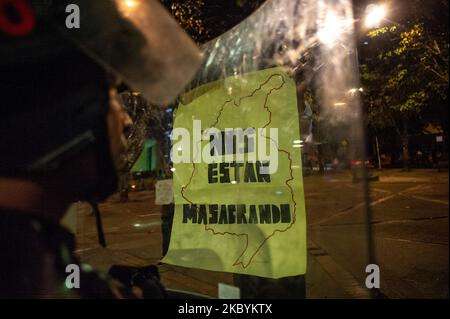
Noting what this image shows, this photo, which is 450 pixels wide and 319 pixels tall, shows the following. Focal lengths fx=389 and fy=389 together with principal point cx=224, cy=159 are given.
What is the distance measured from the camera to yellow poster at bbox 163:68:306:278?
243 cm

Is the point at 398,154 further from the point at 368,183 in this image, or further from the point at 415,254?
the point at 368,183

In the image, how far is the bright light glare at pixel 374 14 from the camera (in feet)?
6.95

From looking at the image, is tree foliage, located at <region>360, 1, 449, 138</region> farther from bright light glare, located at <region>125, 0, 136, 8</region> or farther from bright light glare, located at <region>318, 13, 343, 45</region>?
bright light glare, located at <region>125, 0, 136, 8</region>

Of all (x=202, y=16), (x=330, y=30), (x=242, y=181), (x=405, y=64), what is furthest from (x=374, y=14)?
(x=202, y=16)

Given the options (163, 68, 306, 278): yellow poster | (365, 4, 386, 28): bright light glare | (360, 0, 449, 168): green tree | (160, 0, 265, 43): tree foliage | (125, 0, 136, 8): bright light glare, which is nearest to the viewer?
(125, 0, 136, 8): bright light glare

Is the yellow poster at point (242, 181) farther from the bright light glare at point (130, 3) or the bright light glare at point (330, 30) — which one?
the bright light glare at point (130, 3)

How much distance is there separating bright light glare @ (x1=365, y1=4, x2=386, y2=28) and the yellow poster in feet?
1.87

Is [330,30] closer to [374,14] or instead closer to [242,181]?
[374,14]

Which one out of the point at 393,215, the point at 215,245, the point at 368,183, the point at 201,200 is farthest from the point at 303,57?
the point at 393,215

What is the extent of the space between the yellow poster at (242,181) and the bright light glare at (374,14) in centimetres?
57

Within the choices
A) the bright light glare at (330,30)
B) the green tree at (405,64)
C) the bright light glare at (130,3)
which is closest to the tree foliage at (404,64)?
the green tree at (405,64)

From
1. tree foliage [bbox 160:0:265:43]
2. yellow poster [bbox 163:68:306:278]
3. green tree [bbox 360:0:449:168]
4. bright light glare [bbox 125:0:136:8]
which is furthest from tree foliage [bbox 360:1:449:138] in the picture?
bright light glare [bbox 125:0:136:8]

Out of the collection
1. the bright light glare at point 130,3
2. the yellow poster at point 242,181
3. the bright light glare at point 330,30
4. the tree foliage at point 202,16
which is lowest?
the yellow poster at point 242,181
